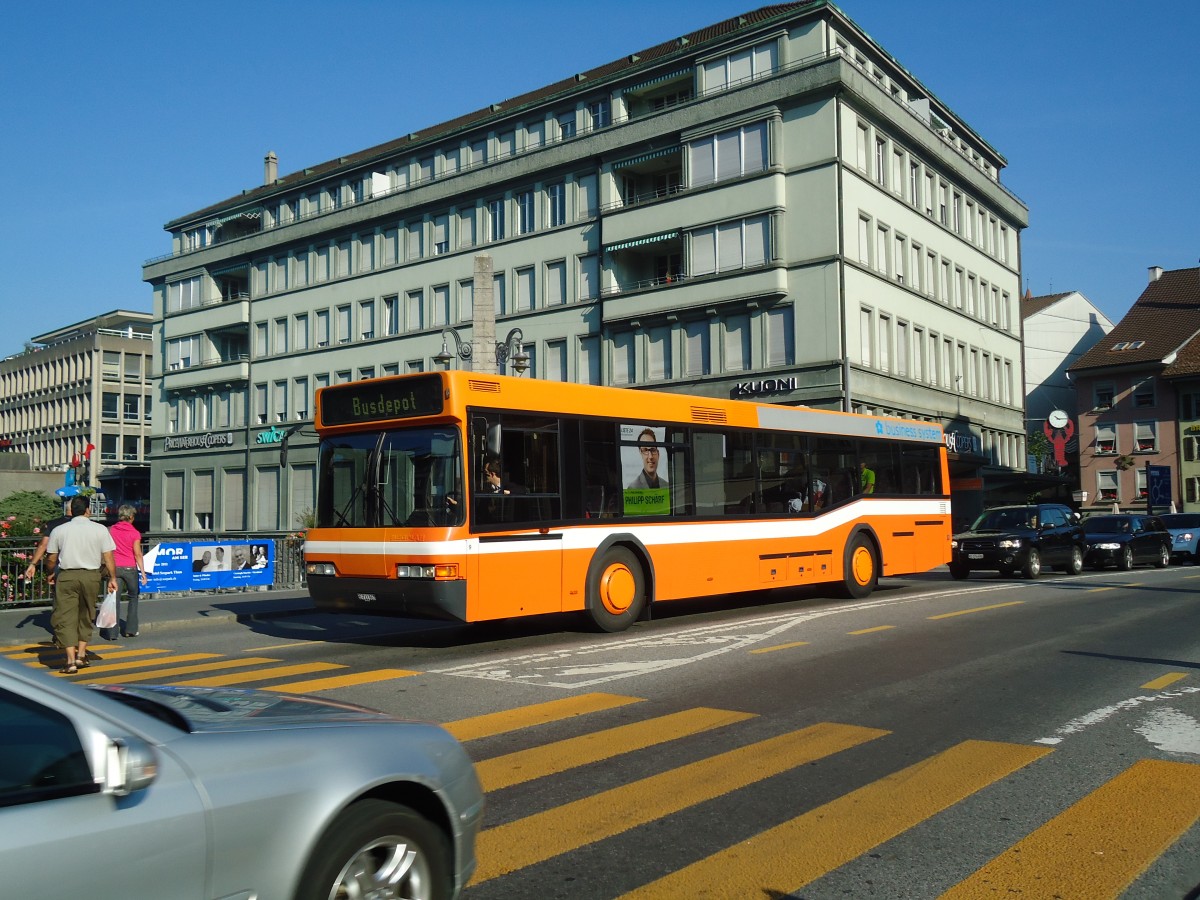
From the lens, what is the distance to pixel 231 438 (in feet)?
213

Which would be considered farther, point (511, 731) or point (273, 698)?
point (511, 731)

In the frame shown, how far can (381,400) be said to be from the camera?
516 inches

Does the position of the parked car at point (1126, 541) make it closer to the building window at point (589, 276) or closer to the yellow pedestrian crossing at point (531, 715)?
the building window at point (589, 276)

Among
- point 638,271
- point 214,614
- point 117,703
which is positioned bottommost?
point 214,614

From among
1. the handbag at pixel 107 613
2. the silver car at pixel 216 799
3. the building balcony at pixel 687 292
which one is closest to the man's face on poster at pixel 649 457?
the handbag at pixel 107 613

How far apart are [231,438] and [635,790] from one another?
6293 cm

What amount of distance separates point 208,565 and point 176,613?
586 cm

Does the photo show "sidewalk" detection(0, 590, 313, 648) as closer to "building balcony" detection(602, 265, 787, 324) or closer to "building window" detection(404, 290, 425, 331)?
"building balcony" detection(602, 265, 787, 324)

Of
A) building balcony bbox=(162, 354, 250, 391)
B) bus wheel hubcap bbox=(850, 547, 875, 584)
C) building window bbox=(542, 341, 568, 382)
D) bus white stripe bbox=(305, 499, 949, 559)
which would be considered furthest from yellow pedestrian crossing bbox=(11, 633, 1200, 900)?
building balcony bbox=(162, 354, 250, 391)

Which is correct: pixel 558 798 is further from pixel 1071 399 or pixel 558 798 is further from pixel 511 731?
pixel 1071 399

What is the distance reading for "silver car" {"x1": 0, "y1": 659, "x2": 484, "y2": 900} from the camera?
2.80m

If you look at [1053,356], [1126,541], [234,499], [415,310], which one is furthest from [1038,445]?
[234,499]

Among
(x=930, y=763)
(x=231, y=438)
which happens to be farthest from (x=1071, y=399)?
(x=930, y=763)

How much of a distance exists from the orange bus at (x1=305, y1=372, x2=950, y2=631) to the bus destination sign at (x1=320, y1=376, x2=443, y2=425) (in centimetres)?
2
